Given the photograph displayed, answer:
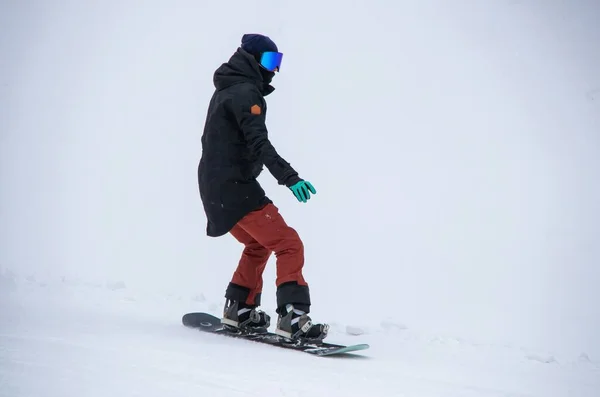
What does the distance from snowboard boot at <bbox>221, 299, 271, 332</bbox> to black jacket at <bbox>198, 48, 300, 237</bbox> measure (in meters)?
0.53

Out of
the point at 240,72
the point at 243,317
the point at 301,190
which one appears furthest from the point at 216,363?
the point at 240,72

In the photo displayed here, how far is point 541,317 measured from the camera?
21.9 ft

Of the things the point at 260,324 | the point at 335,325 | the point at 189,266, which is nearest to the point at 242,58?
the point at 260,324

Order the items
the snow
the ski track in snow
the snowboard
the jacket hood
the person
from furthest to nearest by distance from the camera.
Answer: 1. the jacket hood
2. the person
3. the snowboard
4. the snow
5. the ski track in snow

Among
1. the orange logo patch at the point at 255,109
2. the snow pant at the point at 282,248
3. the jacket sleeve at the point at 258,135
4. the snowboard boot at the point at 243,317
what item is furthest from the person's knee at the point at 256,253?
the orange logo patch at the point at 255,109

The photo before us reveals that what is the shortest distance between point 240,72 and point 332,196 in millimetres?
6814

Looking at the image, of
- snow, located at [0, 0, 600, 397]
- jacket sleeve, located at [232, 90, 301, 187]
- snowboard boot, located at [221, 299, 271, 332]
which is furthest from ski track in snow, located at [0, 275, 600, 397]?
jacket sleeve, located at [232, 90, 301, 187]

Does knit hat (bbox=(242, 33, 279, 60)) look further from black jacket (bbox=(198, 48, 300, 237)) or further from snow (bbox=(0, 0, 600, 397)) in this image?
snow (bbox=(0, 0, 600, 397))

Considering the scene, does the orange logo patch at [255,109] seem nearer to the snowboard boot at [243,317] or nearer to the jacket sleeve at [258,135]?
the jacket sleeve at [258,135]

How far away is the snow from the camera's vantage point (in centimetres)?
301

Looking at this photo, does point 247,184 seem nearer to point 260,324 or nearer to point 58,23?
point 260,324

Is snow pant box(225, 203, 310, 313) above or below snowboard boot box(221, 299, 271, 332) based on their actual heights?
above

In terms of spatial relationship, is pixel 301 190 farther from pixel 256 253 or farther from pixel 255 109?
pixel 256 253

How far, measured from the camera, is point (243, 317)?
3867 millimetres
